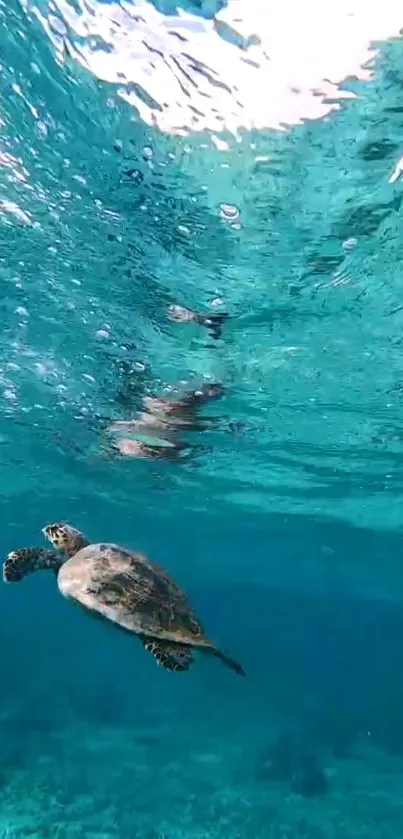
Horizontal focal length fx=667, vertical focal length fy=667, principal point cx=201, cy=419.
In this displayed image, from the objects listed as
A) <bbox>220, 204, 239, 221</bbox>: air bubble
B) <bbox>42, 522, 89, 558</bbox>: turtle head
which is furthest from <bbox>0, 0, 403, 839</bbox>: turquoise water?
<bbox>42, 522, 89, 558</bbox>: turtle head

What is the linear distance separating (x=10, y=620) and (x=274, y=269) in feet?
634

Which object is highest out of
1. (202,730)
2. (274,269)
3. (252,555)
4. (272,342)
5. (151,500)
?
(252,555)

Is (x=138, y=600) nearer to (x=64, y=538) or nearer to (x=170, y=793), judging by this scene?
(x=64, y=538)

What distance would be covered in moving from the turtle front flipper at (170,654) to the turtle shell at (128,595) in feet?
0.72

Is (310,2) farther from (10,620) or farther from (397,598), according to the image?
(10,620)

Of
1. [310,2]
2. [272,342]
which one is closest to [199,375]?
[272,342]

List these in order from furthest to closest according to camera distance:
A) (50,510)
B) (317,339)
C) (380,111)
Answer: (50,510), (317,339), (380,111)

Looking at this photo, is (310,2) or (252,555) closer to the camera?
(310,2)

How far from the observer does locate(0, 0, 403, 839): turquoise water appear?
7.73m

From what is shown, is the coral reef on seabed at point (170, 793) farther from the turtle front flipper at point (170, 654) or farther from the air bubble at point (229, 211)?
the air bubble at point (229, 211)

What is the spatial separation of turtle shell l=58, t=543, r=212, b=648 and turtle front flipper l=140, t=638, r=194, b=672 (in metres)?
0.22

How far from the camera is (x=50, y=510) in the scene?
46.6 metres

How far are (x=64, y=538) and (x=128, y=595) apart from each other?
70.3 inches

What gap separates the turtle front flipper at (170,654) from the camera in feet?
25.2
